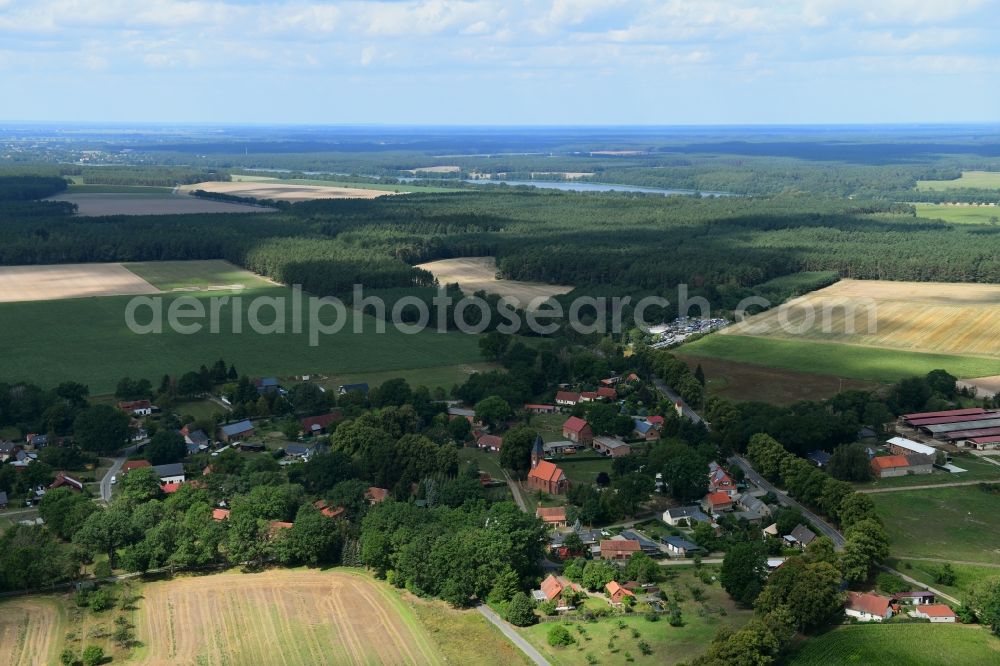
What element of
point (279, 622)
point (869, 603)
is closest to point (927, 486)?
point (869, 603)

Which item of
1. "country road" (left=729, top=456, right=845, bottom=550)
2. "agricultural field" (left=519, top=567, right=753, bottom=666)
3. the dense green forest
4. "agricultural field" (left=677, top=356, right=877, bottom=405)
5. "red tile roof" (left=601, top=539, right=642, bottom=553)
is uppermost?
the dense green forest

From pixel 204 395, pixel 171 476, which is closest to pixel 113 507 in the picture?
pixel 171 476

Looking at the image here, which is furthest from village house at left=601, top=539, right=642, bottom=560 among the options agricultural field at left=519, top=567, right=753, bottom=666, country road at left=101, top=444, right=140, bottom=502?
country road at left=101, top=444, right=140, bottom=502

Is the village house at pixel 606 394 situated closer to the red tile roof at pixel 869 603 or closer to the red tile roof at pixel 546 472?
the red tile roof at pixel 546 472

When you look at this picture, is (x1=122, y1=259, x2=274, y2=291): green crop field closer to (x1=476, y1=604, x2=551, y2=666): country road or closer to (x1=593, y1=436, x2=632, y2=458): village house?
(x1=593, y1=436, x2=632, y2=458): village house

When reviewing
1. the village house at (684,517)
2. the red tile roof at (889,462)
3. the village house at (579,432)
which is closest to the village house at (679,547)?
the village house at (684,517)

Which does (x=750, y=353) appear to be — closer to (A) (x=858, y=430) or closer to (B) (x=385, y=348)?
(A) (x=858, y=430)
